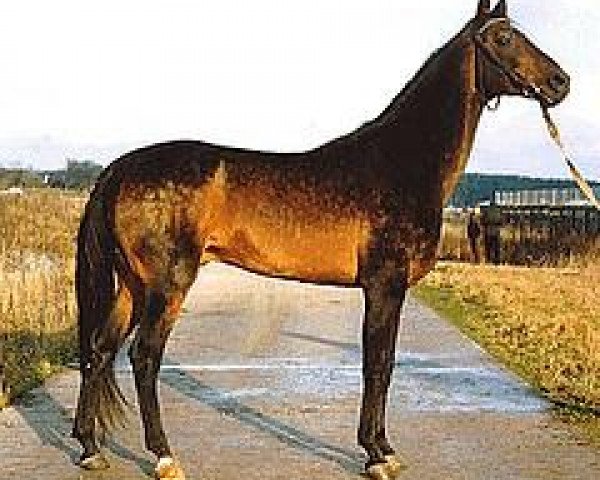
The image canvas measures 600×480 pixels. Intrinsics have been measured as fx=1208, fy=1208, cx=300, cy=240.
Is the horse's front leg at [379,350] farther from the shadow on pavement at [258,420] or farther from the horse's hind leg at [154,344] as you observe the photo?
the horse's hind leg at [154,344]

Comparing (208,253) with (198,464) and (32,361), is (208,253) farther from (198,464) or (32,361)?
(32,361)

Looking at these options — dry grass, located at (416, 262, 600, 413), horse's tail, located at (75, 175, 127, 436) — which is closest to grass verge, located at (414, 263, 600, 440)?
dry grass, located at (416, 262, 600, 413)

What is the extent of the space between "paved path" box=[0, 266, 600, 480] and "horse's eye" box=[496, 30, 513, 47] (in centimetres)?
247

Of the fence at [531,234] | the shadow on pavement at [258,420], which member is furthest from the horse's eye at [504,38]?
the fence at [531,234]

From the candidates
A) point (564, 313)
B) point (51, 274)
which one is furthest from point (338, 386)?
point (51, 274)

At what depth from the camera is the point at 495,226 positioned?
→ 39.0 m

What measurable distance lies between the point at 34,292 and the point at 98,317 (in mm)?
9032

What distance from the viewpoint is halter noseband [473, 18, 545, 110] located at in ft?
23.2

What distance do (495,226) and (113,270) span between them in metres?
32.7

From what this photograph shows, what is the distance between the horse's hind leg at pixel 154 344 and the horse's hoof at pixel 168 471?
3.5 inches

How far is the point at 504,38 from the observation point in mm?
7043

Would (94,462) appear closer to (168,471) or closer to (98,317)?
(168,471)

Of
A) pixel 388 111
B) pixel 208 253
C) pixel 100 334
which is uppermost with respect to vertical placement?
pixel 388 111

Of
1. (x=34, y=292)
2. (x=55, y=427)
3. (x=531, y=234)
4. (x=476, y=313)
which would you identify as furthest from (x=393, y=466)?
(x=531, y=234)
